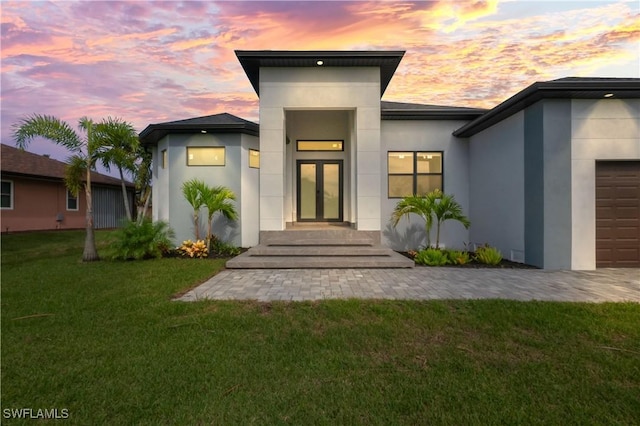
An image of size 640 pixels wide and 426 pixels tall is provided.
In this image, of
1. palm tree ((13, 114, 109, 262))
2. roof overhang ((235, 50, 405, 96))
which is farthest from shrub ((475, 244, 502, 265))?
palm tree ((13, 114, 109, 262))

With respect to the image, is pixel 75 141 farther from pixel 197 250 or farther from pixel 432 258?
pixel 432 258

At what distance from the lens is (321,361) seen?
285cm

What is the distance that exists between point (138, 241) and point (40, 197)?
13.2m

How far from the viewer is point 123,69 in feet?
40.7

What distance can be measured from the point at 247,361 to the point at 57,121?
32.3 feet

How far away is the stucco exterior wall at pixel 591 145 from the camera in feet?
23.5

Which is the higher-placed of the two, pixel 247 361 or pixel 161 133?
pixel 161 133

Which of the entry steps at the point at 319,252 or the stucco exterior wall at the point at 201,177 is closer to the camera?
the entry steps at the point at 319,252

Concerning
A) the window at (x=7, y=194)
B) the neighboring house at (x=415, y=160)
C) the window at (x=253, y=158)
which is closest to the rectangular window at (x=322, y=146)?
the neighboring house at (x=415, y=160)

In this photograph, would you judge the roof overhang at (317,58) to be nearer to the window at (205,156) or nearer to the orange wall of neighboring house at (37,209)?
the window at (205,156)

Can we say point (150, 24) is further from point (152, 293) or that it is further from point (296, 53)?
point (152, 293)

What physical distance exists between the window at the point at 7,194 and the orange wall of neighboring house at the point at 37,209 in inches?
5.2

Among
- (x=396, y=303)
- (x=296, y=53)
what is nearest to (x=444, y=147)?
(x=296, y=53)

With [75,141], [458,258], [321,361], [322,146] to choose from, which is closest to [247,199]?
[322,146]
